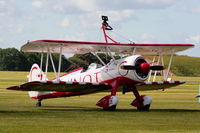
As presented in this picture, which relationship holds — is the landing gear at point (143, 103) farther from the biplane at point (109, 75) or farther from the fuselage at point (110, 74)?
the fuselage at point (110, 74)

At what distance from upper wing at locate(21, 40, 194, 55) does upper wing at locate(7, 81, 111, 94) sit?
70.0 inches

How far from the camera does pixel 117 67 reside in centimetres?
2297

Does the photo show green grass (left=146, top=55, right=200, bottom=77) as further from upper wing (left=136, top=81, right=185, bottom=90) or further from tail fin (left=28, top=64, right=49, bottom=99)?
upper wing (left=136, top=81, right=185, bottom=90)

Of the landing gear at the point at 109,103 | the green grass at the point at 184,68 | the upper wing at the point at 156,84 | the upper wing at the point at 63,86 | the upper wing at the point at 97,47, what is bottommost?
the landing gear at the point at 109,103

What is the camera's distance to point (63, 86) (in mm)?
22656

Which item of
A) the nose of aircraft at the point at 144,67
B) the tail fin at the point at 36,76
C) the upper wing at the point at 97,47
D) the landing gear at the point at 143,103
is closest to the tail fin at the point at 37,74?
the tail fin at the point at 36,76

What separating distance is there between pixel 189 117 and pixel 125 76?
4170 millimetres

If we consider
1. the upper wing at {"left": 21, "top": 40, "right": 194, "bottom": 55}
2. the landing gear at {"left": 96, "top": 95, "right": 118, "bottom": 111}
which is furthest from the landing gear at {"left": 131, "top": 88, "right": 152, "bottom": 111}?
the upper wing at {"left": 21, "top": 40, "right": 194, "bottom": 55}

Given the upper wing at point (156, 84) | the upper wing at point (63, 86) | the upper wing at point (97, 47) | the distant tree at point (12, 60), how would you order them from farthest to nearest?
the distant tree at point (12, 60) < the upper wing at point (156, 84) < the upper wing at point (97, 47) < the upper wing at point (63, 86)

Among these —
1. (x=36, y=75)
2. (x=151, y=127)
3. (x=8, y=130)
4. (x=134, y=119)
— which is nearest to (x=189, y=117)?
(x=134, y=119)

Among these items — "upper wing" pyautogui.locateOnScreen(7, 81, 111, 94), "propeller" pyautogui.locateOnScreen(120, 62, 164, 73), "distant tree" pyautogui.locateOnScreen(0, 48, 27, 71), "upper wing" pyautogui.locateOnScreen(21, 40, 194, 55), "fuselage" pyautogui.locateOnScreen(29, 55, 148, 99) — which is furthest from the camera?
"distant tree" pyautogui.locateOnScreen(0, 48, 27, 71)

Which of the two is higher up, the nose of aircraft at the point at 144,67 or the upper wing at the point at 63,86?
the nose of aircraft at the point at 144,67

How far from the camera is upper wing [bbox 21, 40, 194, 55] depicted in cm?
2317

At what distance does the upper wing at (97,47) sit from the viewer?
23.2 meters
